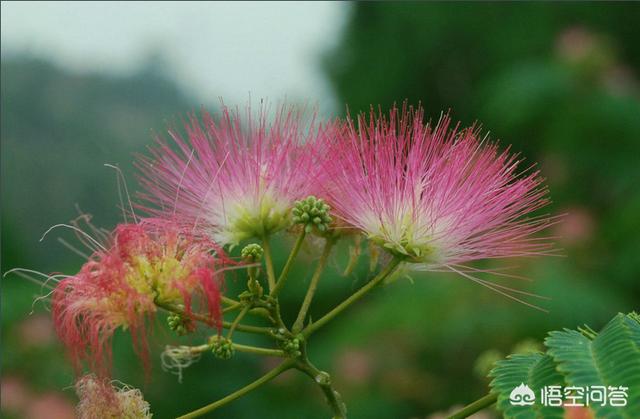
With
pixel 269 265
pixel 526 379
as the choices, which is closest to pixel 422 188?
pixel 269 265

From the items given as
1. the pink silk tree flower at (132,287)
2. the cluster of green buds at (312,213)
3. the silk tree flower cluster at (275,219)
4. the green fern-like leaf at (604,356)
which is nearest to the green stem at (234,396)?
the silk tree flower cluster at (275,219)

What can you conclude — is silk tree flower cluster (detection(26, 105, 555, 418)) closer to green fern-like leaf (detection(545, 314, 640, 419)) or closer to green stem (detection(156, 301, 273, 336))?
green stem (detection(156, 301, 273, 336))

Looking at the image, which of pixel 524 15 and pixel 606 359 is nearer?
pixel 606 359

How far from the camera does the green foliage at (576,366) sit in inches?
45.9

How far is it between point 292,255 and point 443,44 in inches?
264

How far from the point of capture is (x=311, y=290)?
146cm

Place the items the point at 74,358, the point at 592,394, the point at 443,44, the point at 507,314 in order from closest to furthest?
the point at 592,394
the point at 74,358
the point at 507,314
the point at 443,44

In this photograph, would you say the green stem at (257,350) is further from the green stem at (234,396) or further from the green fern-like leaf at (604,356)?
the green fern-like leaf at (604,356)

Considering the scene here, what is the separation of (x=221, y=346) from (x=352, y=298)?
24 centimetres

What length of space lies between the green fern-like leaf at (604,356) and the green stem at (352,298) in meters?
0.31

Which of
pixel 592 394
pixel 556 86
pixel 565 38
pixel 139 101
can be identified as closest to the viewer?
pixel 592 394

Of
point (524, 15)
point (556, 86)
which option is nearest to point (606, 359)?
point (556, 86)

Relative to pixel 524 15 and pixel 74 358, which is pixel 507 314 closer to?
pixel 74 358

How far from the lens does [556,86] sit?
471 cm
